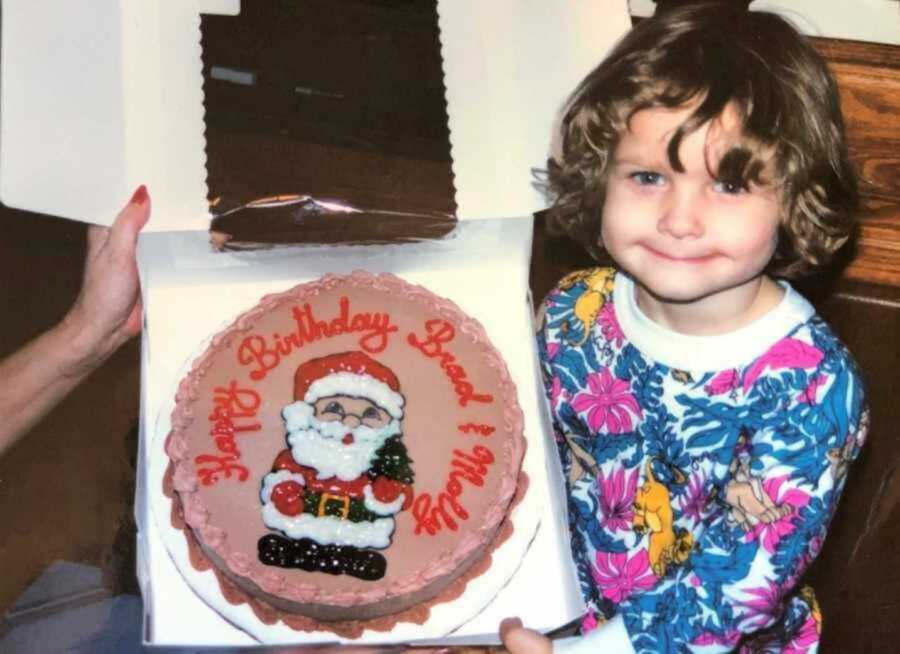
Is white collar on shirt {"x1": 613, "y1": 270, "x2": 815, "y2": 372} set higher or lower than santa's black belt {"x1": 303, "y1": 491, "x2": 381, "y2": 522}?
higher

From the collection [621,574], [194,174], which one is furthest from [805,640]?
[194,174]

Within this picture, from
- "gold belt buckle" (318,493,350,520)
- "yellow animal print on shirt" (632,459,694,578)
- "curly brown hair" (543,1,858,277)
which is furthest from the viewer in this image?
"yellow animal print on shirt" (632,459,694,578)

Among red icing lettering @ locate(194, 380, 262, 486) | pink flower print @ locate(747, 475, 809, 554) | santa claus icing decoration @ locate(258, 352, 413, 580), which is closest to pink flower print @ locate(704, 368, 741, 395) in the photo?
pink flower print @ locate(747, 475, 809, 554)

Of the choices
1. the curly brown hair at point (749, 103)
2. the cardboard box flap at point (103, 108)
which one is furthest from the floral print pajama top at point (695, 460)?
the cardboard box flap at point (103, 108)

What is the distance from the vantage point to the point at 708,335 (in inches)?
43.8

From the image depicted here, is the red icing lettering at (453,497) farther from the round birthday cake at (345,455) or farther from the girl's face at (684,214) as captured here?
the girl's face at (684,214)

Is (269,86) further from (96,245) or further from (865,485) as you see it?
(865,485)

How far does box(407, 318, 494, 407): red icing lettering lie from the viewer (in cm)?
113

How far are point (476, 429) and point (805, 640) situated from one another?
46cm

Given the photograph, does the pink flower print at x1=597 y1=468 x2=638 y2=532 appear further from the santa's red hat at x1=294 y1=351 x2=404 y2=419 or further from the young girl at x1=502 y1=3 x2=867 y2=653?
the santa's red hat at x1=294 y1=351 x2=404 y2=419

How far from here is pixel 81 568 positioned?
1.45 metres

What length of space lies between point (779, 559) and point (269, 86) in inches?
27.8

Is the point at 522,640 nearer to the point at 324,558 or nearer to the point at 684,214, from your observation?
the point at 324,558

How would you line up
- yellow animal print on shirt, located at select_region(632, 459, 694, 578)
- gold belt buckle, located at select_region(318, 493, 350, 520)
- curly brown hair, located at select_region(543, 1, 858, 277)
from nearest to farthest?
curly brown hair, located at select_region(543, 1, 858, 277) → gold belt buckle, located at select_region(318, 493, 350, 520) → yellow animal print on shirt, located at select_region(632, 459, 694, 578)
